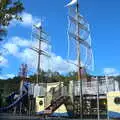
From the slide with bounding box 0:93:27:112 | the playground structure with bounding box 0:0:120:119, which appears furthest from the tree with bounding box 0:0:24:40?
the slide with bounding box 0:93:27:112

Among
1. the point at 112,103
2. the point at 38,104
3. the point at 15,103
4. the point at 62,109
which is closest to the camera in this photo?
the point at 112,103

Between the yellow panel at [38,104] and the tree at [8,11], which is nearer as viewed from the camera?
the tree at [8,11]

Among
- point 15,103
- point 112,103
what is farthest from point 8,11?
point 15,103

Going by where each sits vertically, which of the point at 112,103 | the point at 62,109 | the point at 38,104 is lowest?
the point at 62,109

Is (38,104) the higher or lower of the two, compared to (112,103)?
lower

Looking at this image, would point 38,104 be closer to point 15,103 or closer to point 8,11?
point 15,103

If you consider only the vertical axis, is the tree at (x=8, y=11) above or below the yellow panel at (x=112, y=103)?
above

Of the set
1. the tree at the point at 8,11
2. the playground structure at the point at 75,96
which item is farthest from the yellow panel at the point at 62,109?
the tree at the point at 8,11

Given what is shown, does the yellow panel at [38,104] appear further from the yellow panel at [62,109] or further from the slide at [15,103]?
the slide at [15,103]

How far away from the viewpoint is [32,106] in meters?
46.9

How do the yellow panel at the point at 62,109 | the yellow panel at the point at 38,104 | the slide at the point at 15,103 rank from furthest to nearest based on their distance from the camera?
1. the slide at the point at 15,103
2. the yellow panel at the point at 38,104
3. the yellow panel at the point at 62,109

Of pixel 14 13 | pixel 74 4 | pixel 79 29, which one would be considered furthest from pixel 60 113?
pixel 14 13

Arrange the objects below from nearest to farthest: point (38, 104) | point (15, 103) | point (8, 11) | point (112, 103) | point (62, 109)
Answer: point (8, 11)
point (112, 103)
point (62, 109)
point (38, 104)
point (15, 103)

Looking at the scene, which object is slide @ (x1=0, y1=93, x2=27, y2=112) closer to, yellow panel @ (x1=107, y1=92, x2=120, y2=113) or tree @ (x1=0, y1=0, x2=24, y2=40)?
yellow panel @ (x1=107, y1=92, x2=120, y2=113)
